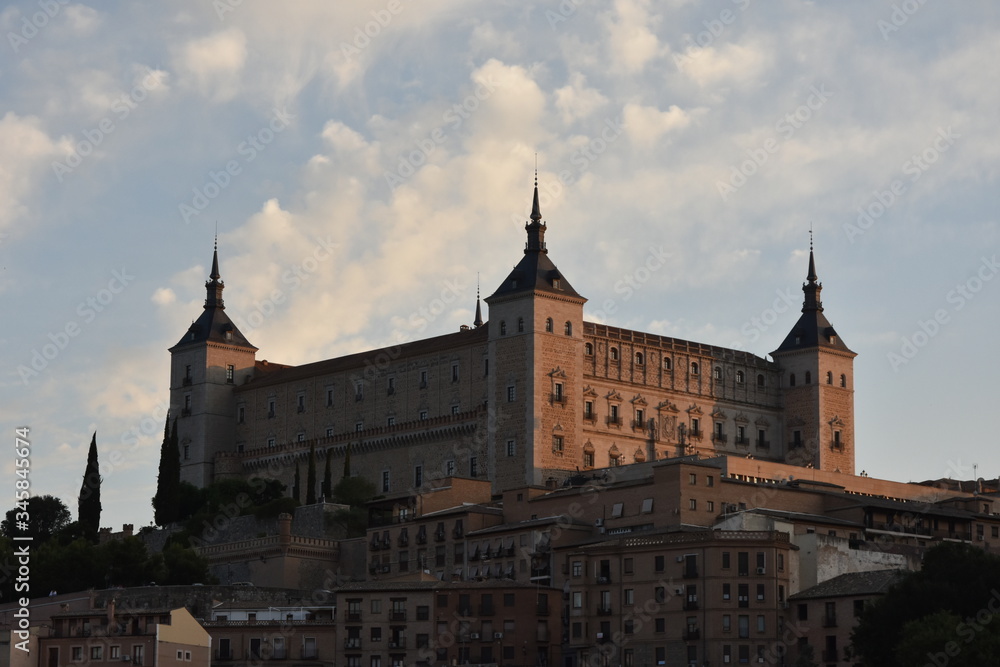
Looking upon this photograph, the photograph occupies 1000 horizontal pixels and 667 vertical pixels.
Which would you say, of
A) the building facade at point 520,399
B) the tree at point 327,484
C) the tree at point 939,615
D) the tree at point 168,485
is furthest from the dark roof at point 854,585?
the tree at point 168,485

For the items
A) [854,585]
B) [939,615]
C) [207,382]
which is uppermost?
[207,382]

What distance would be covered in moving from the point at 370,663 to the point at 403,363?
4327cm

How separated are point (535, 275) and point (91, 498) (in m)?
27.6

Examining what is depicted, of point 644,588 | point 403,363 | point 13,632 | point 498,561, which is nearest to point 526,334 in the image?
point 403,363

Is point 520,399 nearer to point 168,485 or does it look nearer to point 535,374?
point 535,374

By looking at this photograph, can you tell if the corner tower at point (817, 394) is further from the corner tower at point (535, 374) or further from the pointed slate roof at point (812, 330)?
the corner tower at point (535, 374)

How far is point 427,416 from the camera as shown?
125875 millimetres

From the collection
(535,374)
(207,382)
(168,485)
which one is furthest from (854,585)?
(207,382)

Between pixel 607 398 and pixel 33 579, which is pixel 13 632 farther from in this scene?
pixel 607 398

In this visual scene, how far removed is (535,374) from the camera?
11731 centimetres

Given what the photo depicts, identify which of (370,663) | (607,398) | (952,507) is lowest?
(370,663)

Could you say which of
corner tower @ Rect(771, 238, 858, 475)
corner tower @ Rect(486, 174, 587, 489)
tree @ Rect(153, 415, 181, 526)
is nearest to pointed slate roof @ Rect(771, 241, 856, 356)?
corner tower @ Rect(771, 238, 858, 475)

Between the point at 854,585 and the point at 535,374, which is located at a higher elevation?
the point at 535,374

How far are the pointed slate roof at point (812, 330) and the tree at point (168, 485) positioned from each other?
3741cm
